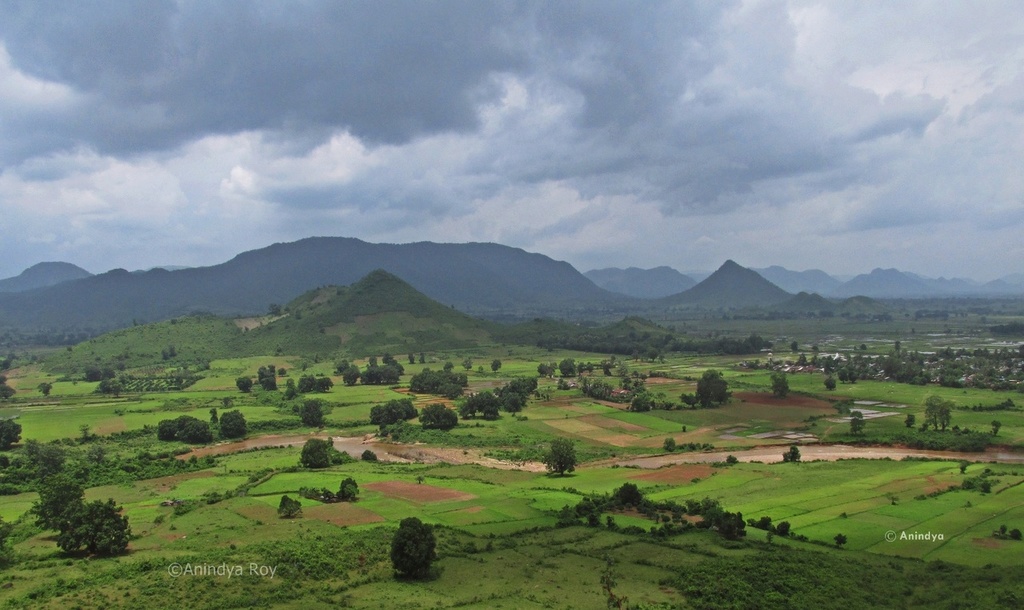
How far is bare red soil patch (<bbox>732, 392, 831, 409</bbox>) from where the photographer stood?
4377 inches

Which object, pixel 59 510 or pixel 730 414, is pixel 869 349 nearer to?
pixel 730 414

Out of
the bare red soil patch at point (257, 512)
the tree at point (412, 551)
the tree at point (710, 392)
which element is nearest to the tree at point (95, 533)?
the bare red soil patch at point (257, 512)

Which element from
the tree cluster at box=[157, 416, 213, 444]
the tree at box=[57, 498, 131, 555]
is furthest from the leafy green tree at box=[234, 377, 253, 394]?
the tree at box=[57, 498, 131, 555]

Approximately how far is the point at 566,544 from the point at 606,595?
960 centimetres

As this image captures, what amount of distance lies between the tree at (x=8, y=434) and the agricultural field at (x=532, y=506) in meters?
1.22

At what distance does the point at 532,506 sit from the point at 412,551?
18705 mm

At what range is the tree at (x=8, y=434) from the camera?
8412 centimetres

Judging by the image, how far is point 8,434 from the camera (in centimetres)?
8469

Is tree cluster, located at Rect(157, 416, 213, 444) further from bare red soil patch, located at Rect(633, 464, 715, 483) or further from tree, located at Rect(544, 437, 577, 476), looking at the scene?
bare red soil patch, located at Rect(633, 464, 715, 483)

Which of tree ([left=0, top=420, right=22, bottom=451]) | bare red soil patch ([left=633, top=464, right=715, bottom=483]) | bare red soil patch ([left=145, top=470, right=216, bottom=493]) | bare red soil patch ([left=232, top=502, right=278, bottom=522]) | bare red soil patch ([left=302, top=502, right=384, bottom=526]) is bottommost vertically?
bare red soil patch ([left=633, top=464, right=715, bottom=483])

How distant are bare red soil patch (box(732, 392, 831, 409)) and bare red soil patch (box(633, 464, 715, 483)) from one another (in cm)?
4489

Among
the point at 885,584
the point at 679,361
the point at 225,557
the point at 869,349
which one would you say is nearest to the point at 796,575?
the point at 885,584

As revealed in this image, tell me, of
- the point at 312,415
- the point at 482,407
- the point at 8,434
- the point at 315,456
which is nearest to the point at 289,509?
the point at 315,456

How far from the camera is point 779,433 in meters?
93.4
